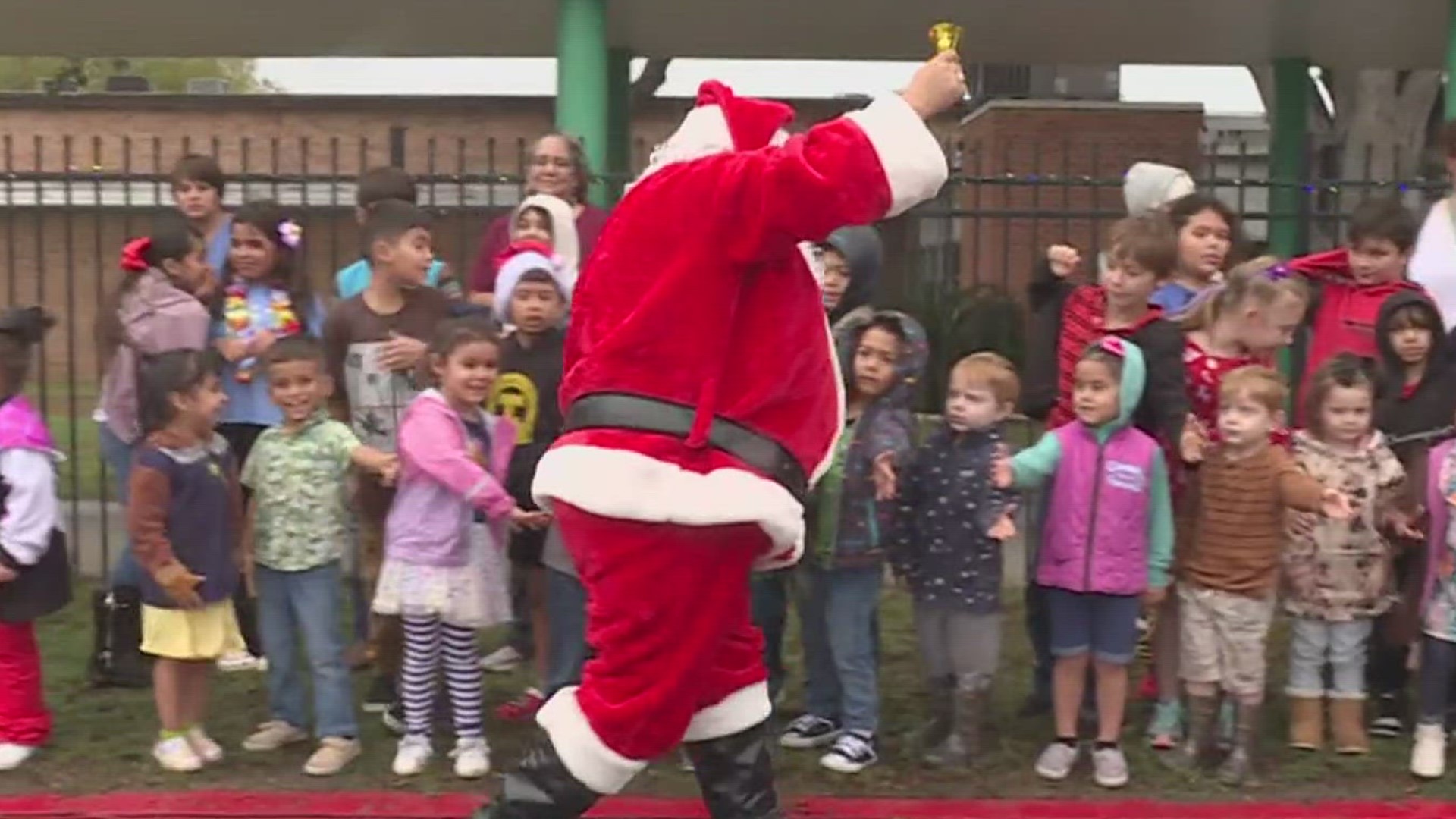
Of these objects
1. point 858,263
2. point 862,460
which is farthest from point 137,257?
point 862,460

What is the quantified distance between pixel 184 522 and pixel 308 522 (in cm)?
34

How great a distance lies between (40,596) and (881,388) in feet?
8.21

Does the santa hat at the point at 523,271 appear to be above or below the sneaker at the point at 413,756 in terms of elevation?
above

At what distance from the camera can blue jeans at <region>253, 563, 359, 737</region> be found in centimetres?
497

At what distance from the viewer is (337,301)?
5547 mm

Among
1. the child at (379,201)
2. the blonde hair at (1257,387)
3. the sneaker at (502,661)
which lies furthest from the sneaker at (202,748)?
the blonde hair at (1257,387)

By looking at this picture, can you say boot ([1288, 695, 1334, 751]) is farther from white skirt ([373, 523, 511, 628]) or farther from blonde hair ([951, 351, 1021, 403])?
white skirt ([373, 523, 511, 628])

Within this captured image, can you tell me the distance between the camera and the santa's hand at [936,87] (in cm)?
350

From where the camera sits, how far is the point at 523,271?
16.5 ft

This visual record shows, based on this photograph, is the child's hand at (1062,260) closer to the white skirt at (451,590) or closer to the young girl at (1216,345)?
the young girl at (1216,345)

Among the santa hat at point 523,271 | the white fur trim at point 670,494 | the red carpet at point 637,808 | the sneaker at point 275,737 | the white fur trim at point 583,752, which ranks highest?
the santa hat at point 523,271

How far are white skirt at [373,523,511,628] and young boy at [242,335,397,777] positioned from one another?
187 millimetres

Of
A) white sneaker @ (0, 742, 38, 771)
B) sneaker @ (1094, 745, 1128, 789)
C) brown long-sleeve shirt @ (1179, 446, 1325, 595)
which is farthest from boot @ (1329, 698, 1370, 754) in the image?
white sneaker @ (0, 742, 38, 771)

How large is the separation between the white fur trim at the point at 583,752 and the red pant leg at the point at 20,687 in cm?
211
